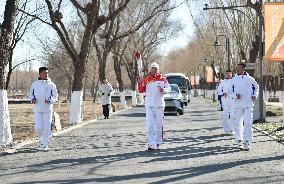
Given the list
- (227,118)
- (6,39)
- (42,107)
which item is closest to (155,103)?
(42,107)

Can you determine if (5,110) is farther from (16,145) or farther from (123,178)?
(123,178)

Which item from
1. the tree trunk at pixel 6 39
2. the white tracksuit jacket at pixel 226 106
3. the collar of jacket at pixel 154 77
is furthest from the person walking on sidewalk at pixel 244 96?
the tree trunk at pixel 6 39

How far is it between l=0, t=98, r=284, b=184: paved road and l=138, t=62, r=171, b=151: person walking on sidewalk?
1.52ft

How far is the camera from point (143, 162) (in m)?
12.6

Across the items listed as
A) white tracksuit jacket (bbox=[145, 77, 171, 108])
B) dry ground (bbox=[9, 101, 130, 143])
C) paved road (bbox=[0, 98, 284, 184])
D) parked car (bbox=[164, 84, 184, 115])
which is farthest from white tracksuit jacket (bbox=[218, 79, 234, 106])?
parked car (bbox=[164, 84, 184, 115])

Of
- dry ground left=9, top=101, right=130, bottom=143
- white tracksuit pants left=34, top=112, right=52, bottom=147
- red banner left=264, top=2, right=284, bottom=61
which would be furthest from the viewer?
dry ground left=9, top=101, right=130, bottom=143

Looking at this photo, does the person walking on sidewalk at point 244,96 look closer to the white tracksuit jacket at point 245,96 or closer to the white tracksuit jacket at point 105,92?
the white tracksuit jacket at point 245,96

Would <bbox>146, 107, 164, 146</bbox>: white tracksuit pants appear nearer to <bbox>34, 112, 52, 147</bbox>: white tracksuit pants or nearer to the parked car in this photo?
<bbox>34, 112, 52, 147</bbox>: white tracksuit pants

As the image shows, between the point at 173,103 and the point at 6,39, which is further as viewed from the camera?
the point at 173,103

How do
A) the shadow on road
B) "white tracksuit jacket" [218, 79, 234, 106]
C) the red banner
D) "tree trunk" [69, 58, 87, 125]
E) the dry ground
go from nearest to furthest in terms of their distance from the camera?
the shadow on road, "white tracksuit jacket" [218, 79, 234, 106], the red banner, the dry ground, "tree trunk" [69, 58, 87, 125]

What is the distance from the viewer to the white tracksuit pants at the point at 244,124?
49.0 ft

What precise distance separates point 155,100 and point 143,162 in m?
2.83

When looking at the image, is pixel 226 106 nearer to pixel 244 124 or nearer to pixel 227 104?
pixel 227 104

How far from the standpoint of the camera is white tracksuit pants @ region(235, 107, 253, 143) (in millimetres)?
14930
